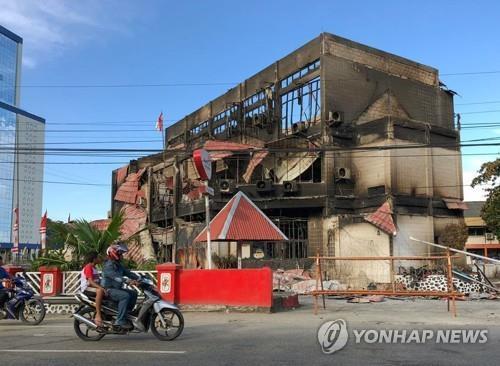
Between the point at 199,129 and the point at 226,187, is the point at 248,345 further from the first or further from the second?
the point at 199,129

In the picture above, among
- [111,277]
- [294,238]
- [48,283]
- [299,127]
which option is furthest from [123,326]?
[299,127]

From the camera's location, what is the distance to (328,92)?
31.8 metres

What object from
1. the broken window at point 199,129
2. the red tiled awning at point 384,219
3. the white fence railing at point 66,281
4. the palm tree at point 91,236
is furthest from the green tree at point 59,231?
the broken window at point 199,129

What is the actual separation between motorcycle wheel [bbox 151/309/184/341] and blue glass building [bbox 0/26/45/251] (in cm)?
3570

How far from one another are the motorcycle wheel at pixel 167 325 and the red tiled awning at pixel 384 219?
2063cm

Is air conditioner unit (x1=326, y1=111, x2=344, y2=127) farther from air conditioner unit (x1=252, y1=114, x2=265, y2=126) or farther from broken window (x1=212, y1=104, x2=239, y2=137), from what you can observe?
broken window (x1=212, y1=104, x2=239, y2=137)

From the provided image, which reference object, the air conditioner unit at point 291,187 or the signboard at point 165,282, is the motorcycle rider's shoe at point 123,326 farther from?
the air conditioner unit at point 291,187

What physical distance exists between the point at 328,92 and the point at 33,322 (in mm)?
22897

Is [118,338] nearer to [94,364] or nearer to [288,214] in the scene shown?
[94,364]

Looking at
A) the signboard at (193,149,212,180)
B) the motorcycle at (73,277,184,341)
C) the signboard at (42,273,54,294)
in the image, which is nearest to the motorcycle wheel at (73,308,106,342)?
the motorcycle at (73,277,184,341)

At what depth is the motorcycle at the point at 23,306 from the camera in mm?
12516

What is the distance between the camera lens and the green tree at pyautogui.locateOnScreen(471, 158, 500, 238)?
101 feet

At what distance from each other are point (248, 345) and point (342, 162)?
76.7ft

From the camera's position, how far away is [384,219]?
28.8 meters
